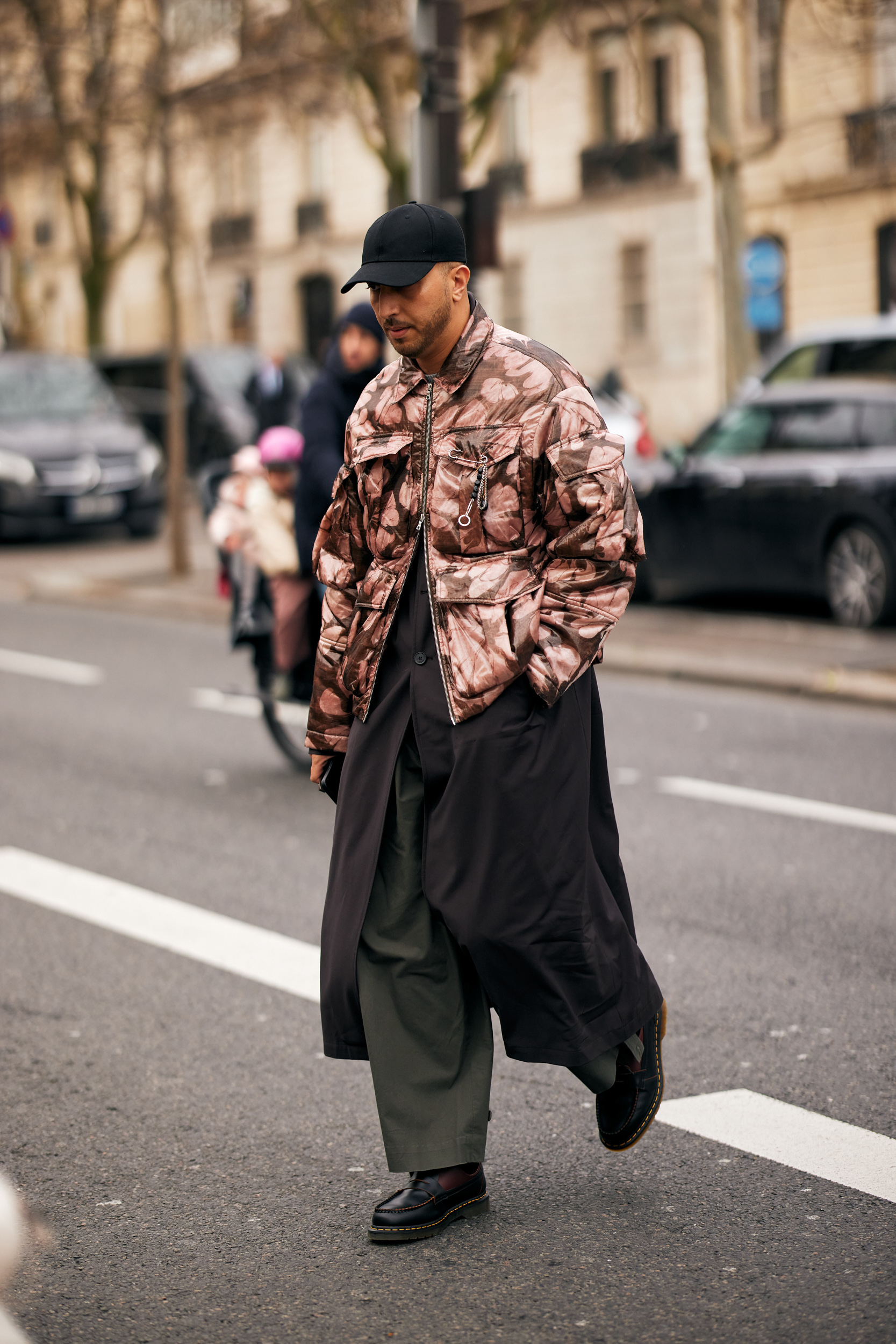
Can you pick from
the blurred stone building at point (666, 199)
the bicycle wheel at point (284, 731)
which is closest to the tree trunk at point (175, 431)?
the bicycle wheel at point (284, 731)

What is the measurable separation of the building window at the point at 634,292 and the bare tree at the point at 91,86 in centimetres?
915

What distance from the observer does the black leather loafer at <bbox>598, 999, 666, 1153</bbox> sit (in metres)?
3.70

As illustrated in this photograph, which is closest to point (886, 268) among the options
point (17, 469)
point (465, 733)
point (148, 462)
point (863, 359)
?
point (148, 462)

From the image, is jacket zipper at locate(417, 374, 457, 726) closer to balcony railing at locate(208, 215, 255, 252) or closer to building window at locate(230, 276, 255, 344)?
building window at locate(230, 276, 255, 344)

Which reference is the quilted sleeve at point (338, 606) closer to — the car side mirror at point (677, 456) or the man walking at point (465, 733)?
the man walking at point (465, 733)

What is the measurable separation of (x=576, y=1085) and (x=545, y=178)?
3358cm

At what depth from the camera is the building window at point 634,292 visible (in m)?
34.7

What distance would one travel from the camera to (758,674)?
10820 millimetres

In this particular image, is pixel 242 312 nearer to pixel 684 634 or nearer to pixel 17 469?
pixel 17 469

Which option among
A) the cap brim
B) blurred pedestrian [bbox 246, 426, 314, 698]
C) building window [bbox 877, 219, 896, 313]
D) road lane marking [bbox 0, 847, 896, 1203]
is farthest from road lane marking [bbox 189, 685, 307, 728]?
building window [bbox 877, 219, 896, 313]

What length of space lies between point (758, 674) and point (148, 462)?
10280mm

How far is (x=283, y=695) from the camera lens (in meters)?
8.06

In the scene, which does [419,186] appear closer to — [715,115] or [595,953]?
[715,115]

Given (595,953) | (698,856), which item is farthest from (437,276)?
(698,856)
